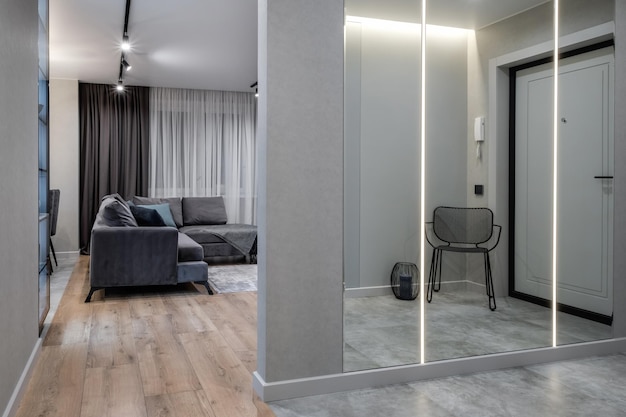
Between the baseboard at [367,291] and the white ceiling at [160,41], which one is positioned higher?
the white ceiling at [160,41]

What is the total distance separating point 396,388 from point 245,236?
4702 mm

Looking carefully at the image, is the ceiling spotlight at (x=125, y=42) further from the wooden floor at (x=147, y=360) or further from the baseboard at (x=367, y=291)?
the baseboard at (x=367, y=291)

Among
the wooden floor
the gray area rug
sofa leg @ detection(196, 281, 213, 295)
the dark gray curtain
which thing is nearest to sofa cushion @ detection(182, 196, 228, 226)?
the dark gray curtain

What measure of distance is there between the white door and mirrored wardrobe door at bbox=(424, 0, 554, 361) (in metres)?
0.03

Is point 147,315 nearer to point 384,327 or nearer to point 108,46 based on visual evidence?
point 384,327

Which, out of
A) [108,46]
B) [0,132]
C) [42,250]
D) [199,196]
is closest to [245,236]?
[199,196]

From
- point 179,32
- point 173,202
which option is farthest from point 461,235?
point 173,202

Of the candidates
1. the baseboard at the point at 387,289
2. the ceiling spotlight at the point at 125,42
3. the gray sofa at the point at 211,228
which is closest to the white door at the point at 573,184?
the baseboard at the point at 387,289

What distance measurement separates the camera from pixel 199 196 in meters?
8.61

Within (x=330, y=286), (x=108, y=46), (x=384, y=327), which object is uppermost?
(x=108, y=46)

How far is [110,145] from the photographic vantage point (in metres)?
8.09

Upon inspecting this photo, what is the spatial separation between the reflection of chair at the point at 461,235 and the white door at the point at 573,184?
28 centimetres

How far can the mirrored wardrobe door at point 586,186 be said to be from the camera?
3.16 meters

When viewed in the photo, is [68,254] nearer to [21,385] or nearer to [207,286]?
[207,286]
